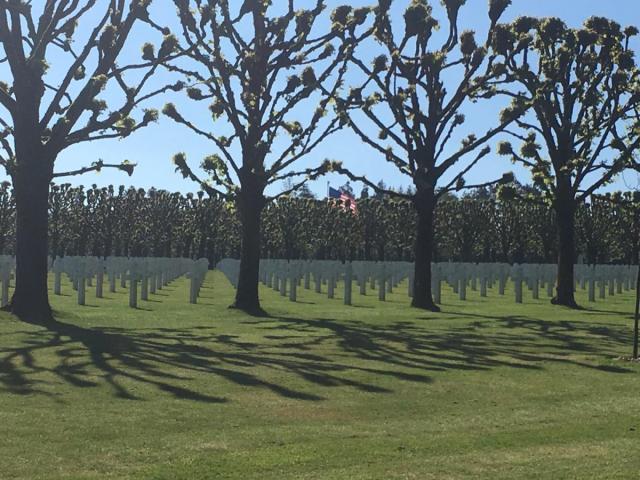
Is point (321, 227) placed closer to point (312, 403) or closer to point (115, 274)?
point (115, 274)

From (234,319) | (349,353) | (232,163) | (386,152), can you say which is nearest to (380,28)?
(386,152)

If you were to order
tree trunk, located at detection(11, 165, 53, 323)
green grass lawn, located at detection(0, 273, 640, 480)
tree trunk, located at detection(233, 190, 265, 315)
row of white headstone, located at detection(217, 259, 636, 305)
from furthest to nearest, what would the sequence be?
row of white headstone, located at detection(217, 259, 636, 305) < tree trunk, located at detection(233, 190, 265, 315) < tree trunk, located at detection(11, 165, 53, 323) < green grass lawn, located at detection(0, 273, 640, 480)

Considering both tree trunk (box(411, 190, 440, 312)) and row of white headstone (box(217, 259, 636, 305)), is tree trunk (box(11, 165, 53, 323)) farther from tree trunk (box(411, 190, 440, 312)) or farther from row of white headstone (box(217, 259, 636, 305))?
tree trunk (box(411, 190, 440, 312))

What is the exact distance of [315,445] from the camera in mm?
6609

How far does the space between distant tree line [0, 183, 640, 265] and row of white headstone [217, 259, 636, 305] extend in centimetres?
3716

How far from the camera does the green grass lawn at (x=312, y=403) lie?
6.05 metres

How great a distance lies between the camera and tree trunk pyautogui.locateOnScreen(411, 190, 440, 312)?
24.0m

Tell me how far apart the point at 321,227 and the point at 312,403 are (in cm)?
8365

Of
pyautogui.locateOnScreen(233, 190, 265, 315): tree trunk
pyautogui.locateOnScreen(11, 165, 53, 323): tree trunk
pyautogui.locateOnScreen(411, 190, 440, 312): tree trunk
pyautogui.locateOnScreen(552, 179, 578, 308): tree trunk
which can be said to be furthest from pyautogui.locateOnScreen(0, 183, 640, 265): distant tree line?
pyautogui.locateOnScreen(11, 165, 53, 323): tree trunk

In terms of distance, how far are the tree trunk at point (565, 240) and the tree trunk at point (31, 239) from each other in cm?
1549

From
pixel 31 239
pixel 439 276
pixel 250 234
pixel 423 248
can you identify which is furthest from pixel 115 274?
pixel 31 239

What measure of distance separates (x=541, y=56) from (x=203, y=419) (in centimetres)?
2240

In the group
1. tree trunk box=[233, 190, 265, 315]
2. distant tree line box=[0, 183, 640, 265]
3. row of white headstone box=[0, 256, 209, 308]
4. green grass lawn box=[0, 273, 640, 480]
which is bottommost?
green grass lawn box=[0, 273, 640, 480]

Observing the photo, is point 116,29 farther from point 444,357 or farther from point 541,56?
point 541,56
